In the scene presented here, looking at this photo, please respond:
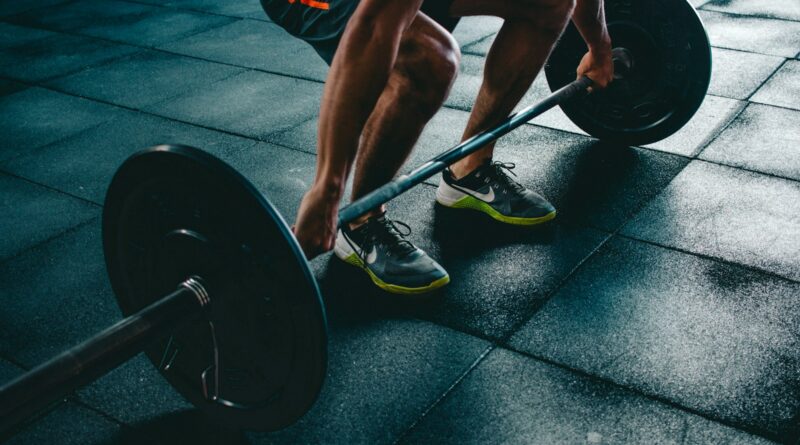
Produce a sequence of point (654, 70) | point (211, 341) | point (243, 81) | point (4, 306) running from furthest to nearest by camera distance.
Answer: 1. point (243, 81)
2. point (654, 70)
3. point (4, 306)
4. point (211, 341)

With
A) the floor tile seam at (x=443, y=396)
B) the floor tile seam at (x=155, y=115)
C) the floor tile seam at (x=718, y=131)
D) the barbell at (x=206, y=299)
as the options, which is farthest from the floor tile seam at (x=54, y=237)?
the floor tile seam at (x=718, y=131)

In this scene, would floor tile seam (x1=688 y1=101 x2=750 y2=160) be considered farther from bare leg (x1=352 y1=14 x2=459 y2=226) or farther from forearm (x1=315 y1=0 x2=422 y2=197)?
forearm (x1=315 y1=0 x2=422 y2=197)

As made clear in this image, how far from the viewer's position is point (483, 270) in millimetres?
2047

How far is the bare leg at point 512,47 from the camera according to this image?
6.52ft

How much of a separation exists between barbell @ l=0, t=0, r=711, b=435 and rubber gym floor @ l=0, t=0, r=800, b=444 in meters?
0.17

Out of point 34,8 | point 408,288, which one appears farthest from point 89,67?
point 408,288

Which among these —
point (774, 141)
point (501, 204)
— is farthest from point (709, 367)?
point (774, 141)

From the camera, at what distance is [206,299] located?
1.35 meters

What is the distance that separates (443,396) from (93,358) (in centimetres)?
74

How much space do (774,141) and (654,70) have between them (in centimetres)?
61

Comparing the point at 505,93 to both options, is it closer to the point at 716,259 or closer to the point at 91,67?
the point at 716,259

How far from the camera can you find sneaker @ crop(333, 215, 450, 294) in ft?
6.38

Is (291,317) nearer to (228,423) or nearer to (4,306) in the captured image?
(228,423)

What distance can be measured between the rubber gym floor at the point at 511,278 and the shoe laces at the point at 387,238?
123 millimetres
